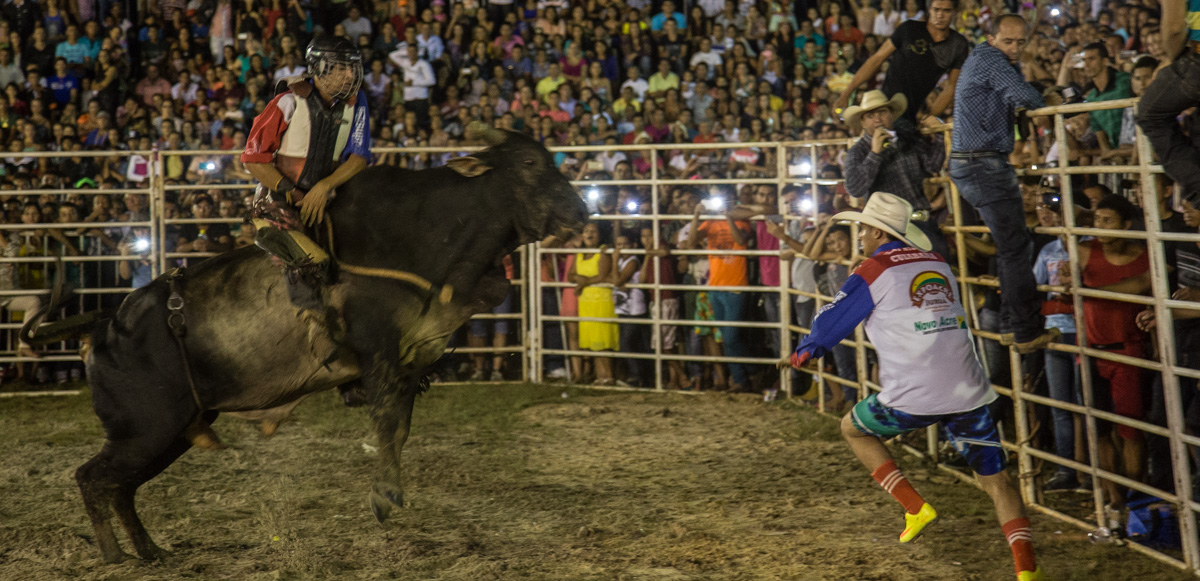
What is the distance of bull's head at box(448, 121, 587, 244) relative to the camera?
16.4ft

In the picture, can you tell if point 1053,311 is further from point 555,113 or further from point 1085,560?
point 555,113

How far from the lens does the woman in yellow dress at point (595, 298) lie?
34.3 ft

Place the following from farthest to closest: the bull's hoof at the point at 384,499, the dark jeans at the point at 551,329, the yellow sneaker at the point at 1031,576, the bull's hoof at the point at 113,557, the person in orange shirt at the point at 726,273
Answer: the dark jeans at the point at 551,329 < the person in orange shirt at the point at 726,273 < the bull's hoof at the point at 113,557 < the bull's hoof at the point at 384,499 < the yellow sneaker at the point at 1031,576

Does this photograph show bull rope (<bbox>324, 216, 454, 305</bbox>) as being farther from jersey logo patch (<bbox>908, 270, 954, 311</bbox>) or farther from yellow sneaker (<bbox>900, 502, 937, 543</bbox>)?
yellow sneaker (<bbox>900, 502, 937, 543</bbox>)

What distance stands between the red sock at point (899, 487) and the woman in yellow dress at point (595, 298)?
569 cm

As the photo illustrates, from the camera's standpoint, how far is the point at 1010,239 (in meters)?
5.70

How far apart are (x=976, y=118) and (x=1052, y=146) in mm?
4254

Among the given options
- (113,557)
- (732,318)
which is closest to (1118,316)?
(732,318)

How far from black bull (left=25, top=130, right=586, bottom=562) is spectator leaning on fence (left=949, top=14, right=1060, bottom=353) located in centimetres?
245

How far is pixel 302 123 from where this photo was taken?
197 inches

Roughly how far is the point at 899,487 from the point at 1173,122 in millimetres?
2126

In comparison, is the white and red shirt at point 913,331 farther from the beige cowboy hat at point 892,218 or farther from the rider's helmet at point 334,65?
the rider's helmet at point 334,65

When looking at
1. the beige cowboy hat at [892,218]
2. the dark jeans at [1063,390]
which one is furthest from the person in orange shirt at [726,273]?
the beige cowboy hat at [892,218]

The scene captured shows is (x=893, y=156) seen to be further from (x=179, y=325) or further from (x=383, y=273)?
(x=179, y=325)
